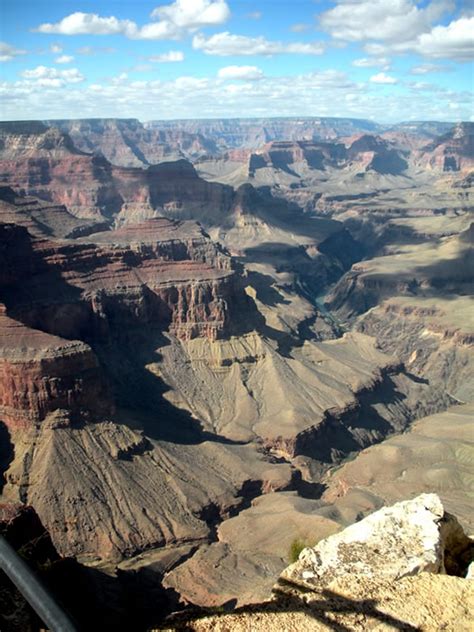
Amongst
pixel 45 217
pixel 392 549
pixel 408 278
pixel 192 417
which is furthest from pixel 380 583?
pixel 45 217

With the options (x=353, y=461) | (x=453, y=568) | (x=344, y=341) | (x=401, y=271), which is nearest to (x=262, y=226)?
(x=401, y=271)

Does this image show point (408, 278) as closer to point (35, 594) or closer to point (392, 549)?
point (392, 549)

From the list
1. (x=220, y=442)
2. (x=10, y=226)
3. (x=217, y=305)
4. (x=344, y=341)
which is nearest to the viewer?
(x=220, y=442)

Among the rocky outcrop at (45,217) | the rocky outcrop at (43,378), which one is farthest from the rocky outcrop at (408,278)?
the rocky outcrop at (43,378)

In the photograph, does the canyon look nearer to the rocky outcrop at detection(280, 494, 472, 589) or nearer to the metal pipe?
the rocky outcrop at detection(280, 494, 472, 589)

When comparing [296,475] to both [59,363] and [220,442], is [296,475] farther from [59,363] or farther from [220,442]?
[59,363]

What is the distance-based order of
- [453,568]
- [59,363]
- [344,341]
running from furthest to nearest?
[344,341] < [59,363] < [453,568]

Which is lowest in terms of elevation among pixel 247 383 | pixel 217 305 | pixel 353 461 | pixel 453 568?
pixel 353 461

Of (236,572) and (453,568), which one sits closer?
(453,568)
